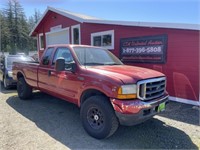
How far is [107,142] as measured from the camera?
397cm

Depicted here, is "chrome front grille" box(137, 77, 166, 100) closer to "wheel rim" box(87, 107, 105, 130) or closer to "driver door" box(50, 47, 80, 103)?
"wheel rim" box(87, 107, 105, 130)

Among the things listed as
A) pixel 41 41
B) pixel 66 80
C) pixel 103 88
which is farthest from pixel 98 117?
pixel 41 41

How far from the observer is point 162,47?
7.41 m

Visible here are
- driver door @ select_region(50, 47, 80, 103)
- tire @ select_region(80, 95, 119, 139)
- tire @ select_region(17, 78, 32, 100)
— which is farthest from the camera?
tire @ select_region(17, 78, 32, 100)

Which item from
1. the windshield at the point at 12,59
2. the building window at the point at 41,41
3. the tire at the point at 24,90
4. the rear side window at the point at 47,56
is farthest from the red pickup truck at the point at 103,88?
the building window at the point at 41,41

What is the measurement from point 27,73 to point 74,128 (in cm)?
314

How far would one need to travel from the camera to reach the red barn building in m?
6.68

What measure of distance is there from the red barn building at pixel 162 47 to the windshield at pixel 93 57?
9.30 ft

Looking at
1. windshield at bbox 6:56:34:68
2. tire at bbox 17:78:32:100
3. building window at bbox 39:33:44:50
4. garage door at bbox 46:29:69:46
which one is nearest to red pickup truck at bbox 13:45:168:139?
tire at bbox 17:78:32:100

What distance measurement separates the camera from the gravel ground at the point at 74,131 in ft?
12.6

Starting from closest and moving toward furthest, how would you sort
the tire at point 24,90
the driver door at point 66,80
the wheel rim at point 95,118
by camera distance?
the wheel rim at point 95,118
the driver door at point 66,80
the tire at point 24,90

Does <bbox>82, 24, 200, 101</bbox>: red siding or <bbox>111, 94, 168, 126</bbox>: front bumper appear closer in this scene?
<bbox>111, 94, 168, 126</bbox>: front bumper

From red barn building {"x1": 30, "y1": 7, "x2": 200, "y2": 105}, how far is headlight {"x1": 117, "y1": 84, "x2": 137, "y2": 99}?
390 centimetres

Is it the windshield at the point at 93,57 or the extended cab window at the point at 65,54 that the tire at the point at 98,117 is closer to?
the windshield at the point at 93,57
